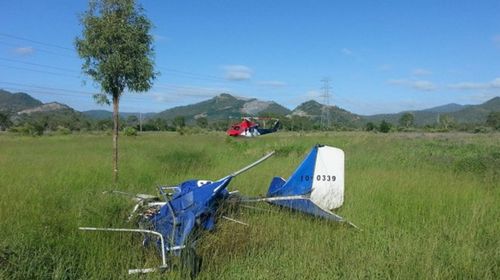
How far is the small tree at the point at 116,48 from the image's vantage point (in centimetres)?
1009

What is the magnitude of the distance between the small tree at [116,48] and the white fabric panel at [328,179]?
17.6 feet

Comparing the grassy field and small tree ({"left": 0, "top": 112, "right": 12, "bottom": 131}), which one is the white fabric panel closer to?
the grassy field

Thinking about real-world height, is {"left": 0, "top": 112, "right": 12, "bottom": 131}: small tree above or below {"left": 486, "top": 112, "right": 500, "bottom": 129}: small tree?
below

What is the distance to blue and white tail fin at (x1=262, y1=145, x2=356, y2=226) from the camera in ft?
22.9

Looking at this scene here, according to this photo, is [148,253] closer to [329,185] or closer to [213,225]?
[213,225]

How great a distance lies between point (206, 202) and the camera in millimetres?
5508

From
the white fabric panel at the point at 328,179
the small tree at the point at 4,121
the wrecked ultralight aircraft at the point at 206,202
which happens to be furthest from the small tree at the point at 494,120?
the small tree at the point at 4,121

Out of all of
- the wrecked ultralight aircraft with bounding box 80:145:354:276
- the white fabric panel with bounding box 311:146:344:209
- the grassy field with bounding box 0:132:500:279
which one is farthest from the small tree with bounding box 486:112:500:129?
the wrecked ultralight aircraft with bounding box 80:145:354:276

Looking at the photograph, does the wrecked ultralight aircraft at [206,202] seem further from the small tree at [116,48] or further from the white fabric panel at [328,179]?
the small tree at [116,48]

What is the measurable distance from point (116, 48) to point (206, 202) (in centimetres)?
607

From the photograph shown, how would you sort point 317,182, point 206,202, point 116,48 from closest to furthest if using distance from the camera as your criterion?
point 206,202, point 317,182, point 116,48

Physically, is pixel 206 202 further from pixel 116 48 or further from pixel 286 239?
pixel 116 48

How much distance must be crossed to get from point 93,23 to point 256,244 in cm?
709

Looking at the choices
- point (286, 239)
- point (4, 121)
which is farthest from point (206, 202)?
point (4, 121)
